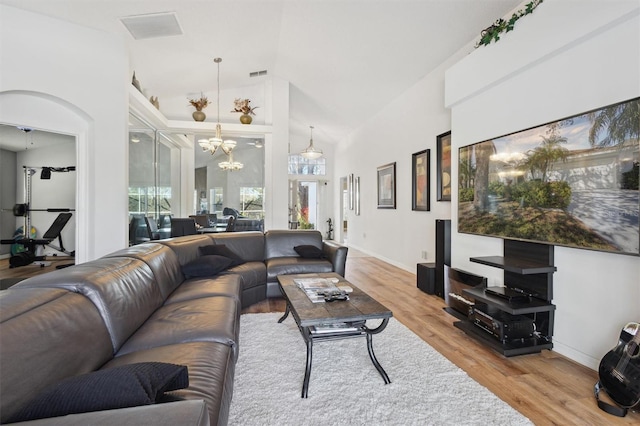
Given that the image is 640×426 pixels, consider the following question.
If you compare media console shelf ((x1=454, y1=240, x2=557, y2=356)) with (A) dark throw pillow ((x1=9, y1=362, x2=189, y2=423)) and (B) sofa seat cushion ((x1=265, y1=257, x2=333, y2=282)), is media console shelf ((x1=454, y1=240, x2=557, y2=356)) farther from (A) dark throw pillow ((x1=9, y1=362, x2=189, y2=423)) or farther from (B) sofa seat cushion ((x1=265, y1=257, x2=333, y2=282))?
(A) dark throw pillow ((x1=9, y1=362, x2=189, y2=423))

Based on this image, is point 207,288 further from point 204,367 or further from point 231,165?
point 231,165

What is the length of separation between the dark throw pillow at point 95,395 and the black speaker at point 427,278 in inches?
142

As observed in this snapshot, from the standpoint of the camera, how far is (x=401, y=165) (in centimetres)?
571

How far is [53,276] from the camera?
1.57m

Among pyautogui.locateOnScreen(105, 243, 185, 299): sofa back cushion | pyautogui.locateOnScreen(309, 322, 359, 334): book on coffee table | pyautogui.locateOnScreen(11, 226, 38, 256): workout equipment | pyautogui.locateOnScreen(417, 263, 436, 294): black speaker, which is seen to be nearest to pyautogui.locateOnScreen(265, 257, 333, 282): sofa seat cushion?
pyautogui.locateOnScreen(105, 243, 185, 299): sofa back cushion

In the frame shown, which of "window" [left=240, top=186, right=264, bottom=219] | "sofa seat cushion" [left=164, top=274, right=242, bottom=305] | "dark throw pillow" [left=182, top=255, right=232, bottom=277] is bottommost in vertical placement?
"sofa seat cushion" [left=164, top=274, right=242, bottom=305]

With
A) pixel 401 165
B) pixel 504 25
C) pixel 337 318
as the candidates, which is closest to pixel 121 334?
pixel 337 318

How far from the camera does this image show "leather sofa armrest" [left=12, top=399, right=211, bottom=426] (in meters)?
0.74

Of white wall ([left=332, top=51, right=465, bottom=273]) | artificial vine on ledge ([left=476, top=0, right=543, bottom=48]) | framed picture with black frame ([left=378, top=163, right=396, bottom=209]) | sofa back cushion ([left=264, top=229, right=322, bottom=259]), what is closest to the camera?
artificial vine on ledge ([left=476, top=0, right=543, bottom=48])

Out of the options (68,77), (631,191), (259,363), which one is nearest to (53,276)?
(259,363)

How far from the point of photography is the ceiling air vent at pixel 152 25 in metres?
3.64

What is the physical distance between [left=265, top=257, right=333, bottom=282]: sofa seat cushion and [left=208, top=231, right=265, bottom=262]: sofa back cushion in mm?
281

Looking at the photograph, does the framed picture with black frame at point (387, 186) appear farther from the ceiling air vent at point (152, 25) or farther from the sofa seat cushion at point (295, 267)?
the ceiling air vent at point (152, 25)

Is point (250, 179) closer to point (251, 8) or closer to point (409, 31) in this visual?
point (251, 8)
